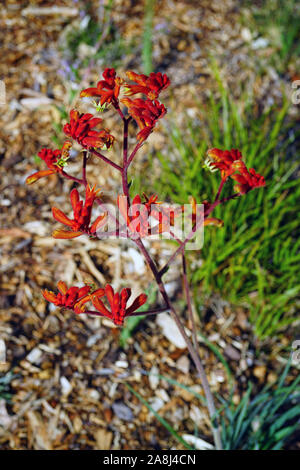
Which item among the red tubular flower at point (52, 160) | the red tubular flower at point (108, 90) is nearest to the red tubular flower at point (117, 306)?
the red tubular flower at point (52, 160)

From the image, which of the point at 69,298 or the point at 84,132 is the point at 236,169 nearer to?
the point at 84,132

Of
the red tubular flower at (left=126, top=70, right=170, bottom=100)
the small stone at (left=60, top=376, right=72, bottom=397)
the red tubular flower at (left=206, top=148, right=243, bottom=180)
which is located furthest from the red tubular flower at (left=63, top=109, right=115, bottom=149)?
the small stone at (left=60, top=376, right=72, bottom=397)

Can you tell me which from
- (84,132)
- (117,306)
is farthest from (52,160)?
(117,306)

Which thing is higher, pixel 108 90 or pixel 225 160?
pixel 108 90

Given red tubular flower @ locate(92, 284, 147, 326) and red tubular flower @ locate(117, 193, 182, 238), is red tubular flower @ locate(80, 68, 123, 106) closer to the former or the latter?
red tubular flower @ locate(117, 193, 182, 238)

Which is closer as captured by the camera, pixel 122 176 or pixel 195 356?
pixel 122 176

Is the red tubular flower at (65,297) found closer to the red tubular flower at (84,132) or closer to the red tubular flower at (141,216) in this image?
the red tubular flower at (141,216)
